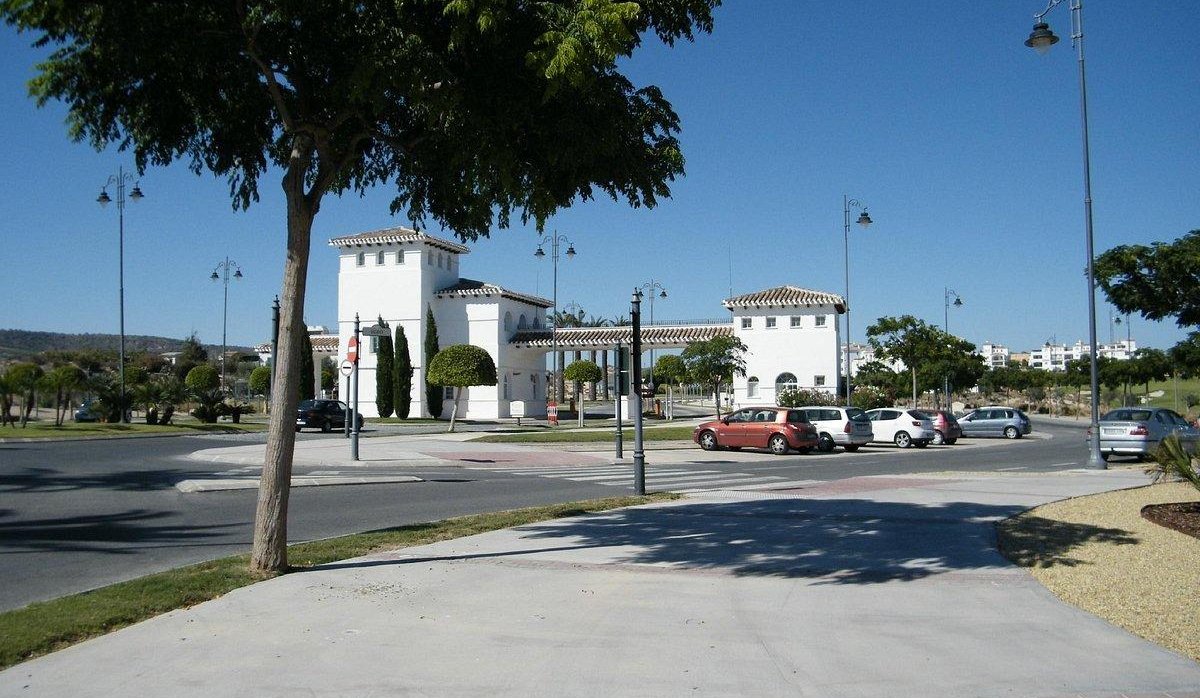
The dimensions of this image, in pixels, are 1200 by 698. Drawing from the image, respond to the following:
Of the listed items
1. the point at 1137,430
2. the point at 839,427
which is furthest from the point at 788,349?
the point at 1137,430

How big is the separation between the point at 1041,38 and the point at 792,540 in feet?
46.0

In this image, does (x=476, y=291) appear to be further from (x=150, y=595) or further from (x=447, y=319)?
(x=150, y=595)

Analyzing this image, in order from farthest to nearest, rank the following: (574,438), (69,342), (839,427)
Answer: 1. (69,342)
2. (574,438)
3. (839,427)

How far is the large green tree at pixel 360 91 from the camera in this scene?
298 inches

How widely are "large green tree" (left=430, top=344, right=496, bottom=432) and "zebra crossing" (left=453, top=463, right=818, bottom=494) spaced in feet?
67.9

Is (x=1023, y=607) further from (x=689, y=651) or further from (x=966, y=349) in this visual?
(x=966, y=349)

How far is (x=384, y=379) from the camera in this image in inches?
2205

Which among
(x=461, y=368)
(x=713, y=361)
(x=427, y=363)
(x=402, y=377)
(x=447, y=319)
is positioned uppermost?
(x=447, y=319)

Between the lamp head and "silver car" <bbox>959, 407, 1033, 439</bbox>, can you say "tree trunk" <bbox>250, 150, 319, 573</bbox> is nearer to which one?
the lamp head

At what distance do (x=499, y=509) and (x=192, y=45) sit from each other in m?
8.18

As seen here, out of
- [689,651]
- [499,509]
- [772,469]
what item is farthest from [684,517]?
[772,469]

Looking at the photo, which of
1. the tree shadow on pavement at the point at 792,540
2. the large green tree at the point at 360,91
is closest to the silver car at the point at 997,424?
the tree shadow on pavement at the point at 792,540

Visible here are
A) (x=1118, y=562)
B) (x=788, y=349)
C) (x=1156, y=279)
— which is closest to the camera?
(x=1118, y=562)

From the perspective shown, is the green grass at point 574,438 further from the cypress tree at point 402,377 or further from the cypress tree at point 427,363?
the cypress tree at point 427,363
